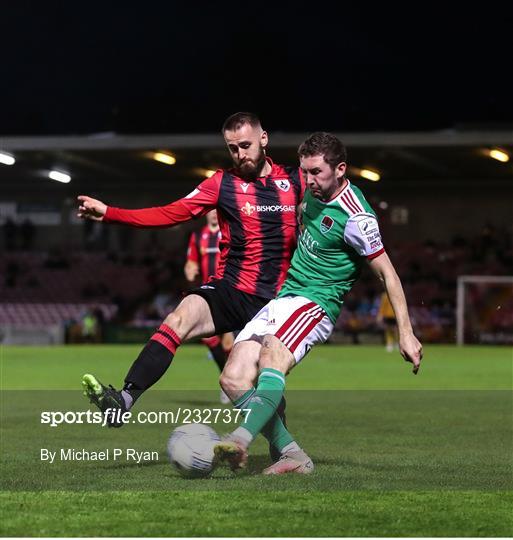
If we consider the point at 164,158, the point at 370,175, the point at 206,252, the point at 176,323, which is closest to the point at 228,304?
the point at 176,323

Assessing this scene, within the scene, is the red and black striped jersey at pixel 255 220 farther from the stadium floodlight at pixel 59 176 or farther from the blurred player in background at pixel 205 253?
the stadium floodlight at pixel 59 176

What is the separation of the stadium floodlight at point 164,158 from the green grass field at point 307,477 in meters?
27.2

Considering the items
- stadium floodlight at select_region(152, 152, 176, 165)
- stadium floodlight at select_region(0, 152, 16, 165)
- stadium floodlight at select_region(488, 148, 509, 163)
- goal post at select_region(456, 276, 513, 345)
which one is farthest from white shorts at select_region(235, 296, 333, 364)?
stadium floodlight at select_region(0, 152, 16, 165)

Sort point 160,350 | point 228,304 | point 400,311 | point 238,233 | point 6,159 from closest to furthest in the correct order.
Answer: point 400,311, point 160,350, point 228,304, point 238,233, point 6,159

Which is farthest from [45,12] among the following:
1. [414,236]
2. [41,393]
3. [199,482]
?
[199,482]

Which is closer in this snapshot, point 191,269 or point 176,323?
point 176,323

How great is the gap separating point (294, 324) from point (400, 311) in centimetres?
65

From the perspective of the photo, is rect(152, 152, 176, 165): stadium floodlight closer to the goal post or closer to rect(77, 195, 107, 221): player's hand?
the goal post

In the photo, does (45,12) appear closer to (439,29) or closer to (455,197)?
(439,29)

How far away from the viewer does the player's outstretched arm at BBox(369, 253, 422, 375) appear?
6996mm

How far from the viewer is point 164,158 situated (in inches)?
1731

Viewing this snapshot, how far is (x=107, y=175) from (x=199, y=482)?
43965 millimetres

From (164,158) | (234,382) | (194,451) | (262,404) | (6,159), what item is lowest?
(194,451)

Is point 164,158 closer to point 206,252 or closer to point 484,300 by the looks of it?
point 484,300
